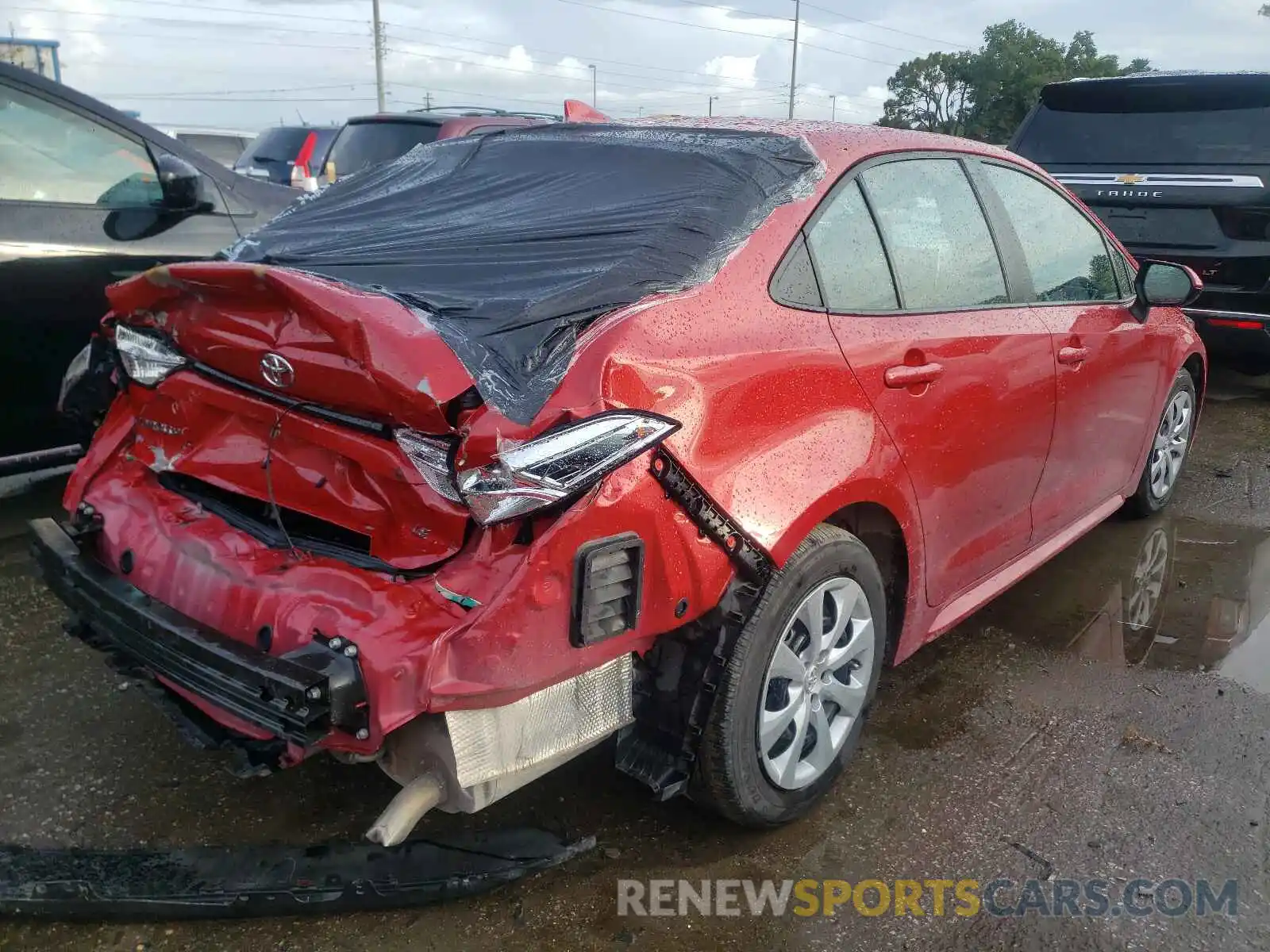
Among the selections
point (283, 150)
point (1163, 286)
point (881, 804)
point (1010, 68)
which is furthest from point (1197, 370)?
point (1010, 68)

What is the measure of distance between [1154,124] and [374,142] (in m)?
5.91

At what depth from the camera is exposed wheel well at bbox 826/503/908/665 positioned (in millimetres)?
2576

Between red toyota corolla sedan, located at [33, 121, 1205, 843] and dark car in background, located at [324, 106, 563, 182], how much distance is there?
5.22 metres

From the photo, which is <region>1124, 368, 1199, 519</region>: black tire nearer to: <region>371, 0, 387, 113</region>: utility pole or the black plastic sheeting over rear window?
the black plastic sheeting over rear window

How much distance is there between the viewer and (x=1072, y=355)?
335 cm

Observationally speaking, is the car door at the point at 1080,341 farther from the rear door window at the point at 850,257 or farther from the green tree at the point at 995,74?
the green tree at the point at 995,74

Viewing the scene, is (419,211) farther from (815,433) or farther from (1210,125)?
(1210,125)

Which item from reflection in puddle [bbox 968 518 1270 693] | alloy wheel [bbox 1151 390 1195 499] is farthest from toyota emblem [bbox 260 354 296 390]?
alloy wheel [bbox 1151 390 1195 499]

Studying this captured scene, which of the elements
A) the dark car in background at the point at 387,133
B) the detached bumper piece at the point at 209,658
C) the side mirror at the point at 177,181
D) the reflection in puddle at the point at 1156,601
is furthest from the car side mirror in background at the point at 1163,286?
the dark car in background at the point at 387,133

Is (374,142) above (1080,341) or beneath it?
above

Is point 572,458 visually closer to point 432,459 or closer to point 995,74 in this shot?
point 432,459

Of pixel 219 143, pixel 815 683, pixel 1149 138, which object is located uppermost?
pixel 1149 138

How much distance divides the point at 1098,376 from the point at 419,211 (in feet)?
7.95

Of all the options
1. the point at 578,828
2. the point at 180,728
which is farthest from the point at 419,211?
the point at 578,828
